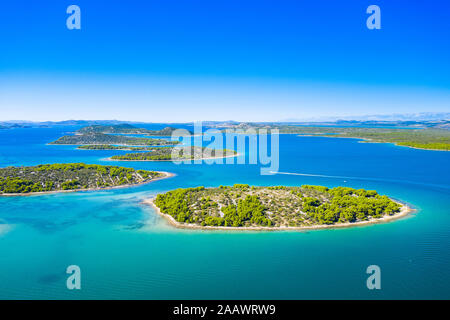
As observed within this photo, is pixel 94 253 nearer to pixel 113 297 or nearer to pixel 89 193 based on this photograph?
pixel 113 297

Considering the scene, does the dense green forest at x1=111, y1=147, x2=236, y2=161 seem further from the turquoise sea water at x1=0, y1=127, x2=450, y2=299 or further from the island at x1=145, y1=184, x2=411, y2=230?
the island at x1=145, y1=184, x2=411, y2=230

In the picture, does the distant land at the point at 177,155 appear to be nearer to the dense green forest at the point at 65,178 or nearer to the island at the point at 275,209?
the dense green forest at the point at 65,178

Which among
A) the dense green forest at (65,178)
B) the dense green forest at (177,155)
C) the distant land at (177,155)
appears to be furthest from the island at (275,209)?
the dense green forest at (177,155)

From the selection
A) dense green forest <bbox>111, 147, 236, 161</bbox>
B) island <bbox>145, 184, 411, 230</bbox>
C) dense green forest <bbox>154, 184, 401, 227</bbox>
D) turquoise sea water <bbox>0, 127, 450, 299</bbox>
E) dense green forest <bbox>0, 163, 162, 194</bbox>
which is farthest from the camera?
dense green forest <bbox>111, 147, 236, 161</bbox>

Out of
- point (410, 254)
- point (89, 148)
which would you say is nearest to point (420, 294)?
point (410, 254)

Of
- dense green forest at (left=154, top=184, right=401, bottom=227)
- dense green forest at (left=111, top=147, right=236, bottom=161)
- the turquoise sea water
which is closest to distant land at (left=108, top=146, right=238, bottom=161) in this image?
dense green forest at (left=111, top=147, right=236, bottom=161)

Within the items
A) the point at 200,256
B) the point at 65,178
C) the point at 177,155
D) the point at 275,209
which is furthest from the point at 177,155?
the point at 200,256

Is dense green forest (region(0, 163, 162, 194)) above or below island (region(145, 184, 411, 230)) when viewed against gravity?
above
